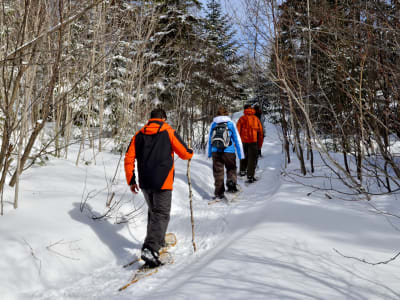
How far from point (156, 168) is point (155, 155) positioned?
17 cm

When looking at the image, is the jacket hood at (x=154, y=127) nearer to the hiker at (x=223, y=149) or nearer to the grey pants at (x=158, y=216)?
the grey pants at (x=158, y=216)

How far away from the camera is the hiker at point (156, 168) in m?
3.78

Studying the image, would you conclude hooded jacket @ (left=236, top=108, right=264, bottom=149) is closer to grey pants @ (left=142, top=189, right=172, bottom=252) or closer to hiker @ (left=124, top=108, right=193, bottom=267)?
hiker @ (left=124, top=108, right=193, bottom=267)

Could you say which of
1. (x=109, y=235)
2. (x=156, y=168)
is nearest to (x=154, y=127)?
(x=156, y=168)

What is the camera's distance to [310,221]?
160 inches

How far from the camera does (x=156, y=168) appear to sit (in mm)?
3795

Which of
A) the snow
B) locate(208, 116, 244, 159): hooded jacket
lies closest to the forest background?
the snow

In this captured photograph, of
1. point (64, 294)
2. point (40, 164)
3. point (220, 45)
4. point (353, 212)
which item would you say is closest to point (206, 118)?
point (220, 45)

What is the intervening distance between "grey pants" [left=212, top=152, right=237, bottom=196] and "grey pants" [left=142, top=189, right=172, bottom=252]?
9.47ft

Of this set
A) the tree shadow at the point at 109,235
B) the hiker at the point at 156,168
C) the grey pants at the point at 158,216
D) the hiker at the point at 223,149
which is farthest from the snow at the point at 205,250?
the hiker at the point at 223,149

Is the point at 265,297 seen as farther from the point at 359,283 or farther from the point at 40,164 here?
the point at 40,164

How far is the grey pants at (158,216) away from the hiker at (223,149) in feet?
Answer: 9.47

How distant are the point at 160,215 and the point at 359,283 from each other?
228 cm

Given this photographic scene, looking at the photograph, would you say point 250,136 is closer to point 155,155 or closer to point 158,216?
point 155,155
